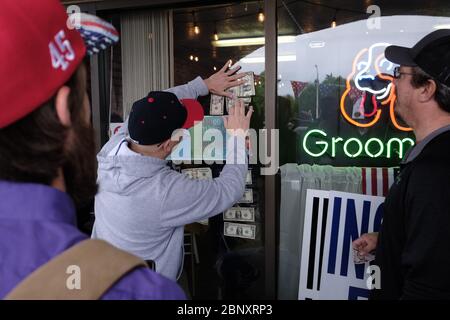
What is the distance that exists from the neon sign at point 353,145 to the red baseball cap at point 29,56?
8.29 feet

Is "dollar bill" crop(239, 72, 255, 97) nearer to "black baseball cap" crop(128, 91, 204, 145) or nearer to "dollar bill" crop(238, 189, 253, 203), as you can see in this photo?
"dollar bill" crop(238, 189, 253, 203)

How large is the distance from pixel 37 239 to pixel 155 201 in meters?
1.13

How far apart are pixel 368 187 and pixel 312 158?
46cm

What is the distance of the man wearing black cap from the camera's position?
142 cm

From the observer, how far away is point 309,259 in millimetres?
2980

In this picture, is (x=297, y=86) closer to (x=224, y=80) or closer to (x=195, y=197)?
(x=224, y=80)

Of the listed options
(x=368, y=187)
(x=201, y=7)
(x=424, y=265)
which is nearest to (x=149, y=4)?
(x=201, y=7)

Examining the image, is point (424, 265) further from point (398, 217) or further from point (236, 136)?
point (236, 136)

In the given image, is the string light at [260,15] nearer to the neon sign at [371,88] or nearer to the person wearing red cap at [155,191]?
the neon sign at [371,88]

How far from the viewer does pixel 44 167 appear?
0.76 metres

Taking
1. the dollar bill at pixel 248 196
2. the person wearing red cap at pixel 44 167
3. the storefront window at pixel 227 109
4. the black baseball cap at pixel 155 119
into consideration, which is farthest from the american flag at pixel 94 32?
the dollar bill at pixel 248 196

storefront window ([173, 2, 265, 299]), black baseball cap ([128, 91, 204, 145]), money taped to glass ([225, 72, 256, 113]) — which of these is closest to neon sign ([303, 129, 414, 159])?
storefront window ([173, 2, 265, 299])

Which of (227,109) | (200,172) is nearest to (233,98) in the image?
(227,109)

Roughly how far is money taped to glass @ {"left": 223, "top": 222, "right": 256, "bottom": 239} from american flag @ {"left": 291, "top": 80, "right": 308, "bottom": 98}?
1.09 metres
